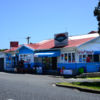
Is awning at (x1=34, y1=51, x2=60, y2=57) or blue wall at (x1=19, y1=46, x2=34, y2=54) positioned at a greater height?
blue wall at (x1=19, y1=46, x2=34, y2=54)

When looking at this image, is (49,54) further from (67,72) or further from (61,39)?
(67,72)

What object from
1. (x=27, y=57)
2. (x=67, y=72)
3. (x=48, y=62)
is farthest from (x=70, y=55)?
(x=27, y=57)

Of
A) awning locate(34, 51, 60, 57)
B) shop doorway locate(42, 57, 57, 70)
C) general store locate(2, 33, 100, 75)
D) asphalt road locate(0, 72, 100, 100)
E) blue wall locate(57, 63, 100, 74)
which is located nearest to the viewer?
asphalt road locate(0, 72, 100, 100)

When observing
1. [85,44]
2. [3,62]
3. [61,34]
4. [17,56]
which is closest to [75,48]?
[85,44]

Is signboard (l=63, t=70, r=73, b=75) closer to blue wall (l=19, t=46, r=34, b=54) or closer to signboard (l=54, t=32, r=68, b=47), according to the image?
signboard (l=54, t=32, r=68, b=47)

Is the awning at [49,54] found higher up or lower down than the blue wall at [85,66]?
higher up

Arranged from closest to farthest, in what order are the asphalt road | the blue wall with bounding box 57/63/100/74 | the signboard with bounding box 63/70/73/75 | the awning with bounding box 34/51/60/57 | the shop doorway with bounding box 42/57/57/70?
the asphalt road < the signboard with bounding box 63/70/73/75 < the blue wall with bounding box 57/63/100/74 < the awning with bounding box 34/51/60/57 < the shop doorway with bounding box 42/57/57/70

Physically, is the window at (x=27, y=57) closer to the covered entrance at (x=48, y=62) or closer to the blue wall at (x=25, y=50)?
the blue wall at (x=25, y=50)

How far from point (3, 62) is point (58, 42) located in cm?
1304

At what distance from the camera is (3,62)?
3691 centimetres

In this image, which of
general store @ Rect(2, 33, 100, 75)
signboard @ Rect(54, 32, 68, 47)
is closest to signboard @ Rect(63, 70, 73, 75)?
general store @ Rect(2, 33, 100, 75)

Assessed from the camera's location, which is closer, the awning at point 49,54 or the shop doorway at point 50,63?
the awning at point 49,54

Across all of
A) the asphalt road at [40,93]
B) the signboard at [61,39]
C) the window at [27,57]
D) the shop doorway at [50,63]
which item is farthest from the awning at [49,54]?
the asphalt road at [40,93]

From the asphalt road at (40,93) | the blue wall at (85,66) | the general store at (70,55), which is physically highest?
the general store at (70,55)
